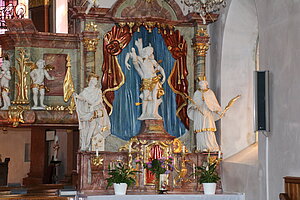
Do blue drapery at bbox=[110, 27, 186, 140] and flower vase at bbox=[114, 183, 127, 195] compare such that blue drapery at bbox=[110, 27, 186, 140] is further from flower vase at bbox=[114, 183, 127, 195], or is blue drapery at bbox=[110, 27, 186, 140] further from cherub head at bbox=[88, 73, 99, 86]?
flower vase at bbox=[114, 183, 127, 195]

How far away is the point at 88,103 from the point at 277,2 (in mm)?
4609

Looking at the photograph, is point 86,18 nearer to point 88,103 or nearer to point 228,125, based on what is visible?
point 88,103

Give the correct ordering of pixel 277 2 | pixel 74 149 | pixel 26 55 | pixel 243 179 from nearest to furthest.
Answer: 1. pixel 277 2
2. pixel 243 179
3. pixel 26 55
4. pixel 74 149

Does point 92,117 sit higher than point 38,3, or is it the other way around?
point 38,3

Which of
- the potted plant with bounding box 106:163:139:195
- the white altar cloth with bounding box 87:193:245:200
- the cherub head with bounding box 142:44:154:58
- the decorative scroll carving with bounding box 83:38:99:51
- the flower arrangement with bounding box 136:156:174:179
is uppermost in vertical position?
the decorative scroll carving with bounding box 83:38:99:51

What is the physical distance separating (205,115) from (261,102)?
2.72 metres

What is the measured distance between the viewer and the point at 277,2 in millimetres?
13547

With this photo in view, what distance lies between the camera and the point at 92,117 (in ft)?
51.8

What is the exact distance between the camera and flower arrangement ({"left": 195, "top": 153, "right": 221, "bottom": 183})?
50.5ft

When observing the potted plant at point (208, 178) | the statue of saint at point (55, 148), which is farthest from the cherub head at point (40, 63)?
the statue of saint at point (55, 148)

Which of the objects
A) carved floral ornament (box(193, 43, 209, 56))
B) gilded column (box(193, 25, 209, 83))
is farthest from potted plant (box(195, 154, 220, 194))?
carved floral ornament (box(193, 43, 209, 56))

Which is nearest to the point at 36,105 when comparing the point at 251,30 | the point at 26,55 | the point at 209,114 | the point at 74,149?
the point at 26,55

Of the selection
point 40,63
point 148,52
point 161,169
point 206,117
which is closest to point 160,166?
point 161,169

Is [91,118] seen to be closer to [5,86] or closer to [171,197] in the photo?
[5,86]
